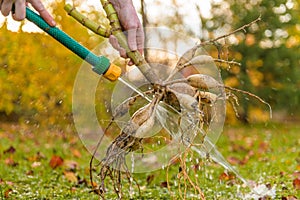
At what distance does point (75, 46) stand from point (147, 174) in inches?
70.9

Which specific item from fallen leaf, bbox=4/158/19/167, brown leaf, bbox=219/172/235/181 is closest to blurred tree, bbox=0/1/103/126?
fallen leaf, bbox=4/158/19/167

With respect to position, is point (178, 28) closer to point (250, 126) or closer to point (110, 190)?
point (250, 126)

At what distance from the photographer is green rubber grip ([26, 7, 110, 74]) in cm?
268

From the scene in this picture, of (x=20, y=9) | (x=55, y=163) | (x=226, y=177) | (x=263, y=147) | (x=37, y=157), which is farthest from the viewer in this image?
(x=263, y=147)

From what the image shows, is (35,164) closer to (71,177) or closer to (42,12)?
(71,177)

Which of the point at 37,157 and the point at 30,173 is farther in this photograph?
the point at 37,157

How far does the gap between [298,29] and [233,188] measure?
8334mm

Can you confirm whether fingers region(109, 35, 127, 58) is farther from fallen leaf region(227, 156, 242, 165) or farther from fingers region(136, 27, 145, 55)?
fallen leaf region(227, 156, 242, 165)

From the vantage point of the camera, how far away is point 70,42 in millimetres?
2695

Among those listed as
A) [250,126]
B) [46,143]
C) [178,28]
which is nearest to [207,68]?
[46,143]

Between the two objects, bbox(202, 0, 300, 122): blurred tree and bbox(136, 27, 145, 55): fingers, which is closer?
bbox(136, 27, 145, 55): fingers

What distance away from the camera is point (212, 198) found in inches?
127

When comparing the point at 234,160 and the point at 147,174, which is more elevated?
the point at 234,160

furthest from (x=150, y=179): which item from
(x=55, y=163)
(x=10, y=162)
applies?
(x=10, y=162)
